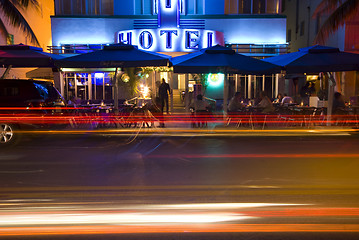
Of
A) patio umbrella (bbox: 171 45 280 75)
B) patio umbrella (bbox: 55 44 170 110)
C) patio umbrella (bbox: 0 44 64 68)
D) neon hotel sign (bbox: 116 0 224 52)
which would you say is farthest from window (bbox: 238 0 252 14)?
patio umbrella (bbox: 0 44 64 68)

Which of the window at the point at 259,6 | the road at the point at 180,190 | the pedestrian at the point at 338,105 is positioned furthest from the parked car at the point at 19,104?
the window at the point at 259,6

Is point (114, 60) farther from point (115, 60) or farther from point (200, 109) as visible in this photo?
point (200, 109)

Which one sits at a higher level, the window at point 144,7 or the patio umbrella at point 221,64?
the window at point 144,7

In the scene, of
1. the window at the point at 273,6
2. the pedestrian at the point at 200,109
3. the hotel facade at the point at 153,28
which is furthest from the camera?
the window at the point at 273,6

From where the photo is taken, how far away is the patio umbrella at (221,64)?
39.6 feet

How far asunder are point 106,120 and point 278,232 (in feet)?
33.2

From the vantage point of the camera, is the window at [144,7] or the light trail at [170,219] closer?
the light trail at [170,219]

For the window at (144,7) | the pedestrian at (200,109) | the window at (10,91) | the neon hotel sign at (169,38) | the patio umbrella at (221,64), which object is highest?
the window at (144,7)

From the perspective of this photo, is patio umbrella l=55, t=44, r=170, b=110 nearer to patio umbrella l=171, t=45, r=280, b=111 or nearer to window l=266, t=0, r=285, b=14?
patio umbrella l=171, t=45, r=280, b=111

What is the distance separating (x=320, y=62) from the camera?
39.5 feet

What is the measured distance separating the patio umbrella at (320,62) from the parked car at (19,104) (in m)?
8.10

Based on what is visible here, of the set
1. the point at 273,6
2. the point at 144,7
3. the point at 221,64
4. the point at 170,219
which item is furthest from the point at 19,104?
the point at 273,6

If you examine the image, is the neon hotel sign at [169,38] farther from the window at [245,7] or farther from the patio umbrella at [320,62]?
the patio umbrella at [320,62]

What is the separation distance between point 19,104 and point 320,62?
987 cm
